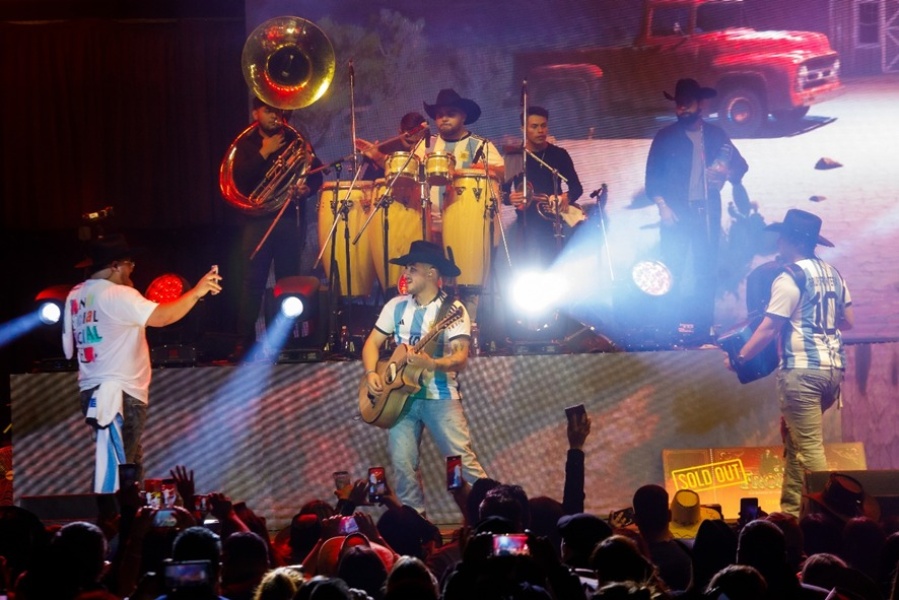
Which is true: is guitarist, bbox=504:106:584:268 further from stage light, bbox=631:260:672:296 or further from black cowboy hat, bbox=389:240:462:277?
black cowboy hat, bbox=389:240:462:277

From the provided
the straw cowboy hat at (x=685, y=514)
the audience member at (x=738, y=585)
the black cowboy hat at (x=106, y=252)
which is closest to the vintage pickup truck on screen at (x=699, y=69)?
the black cowboy hat at (x=106, y=252)

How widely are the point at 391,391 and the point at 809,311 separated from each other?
8.76ft

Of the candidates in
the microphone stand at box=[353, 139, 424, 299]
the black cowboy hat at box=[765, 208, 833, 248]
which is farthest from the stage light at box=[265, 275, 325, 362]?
the black cowboy hat at box=[765, 208, 833, 248]

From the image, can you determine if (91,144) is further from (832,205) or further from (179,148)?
(832,205)

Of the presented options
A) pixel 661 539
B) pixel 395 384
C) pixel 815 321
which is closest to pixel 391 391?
pixel 395 384

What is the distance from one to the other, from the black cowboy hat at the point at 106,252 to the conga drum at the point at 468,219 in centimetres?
245

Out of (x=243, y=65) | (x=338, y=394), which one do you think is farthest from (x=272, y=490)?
(x=243, y=65)

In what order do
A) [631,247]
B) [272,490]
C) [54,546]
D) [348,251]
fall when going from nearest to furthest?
[54,546]
[272,490]
[348,251]
[631,247]

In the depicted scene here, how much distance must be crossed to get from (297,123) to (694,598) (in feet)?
25.8

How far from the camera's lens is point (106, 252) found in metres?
7.95

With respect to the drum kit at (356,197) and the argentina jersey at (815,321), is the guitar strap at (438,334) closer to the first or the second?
the drum kit at (356,197)

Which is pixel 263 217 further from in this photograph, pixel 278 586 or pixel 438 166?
pixel 278 586

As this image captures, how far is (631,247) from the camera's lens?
34.8ft

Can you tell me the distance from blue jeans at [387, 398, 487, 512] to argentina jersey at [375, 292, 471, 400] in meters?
0.08
